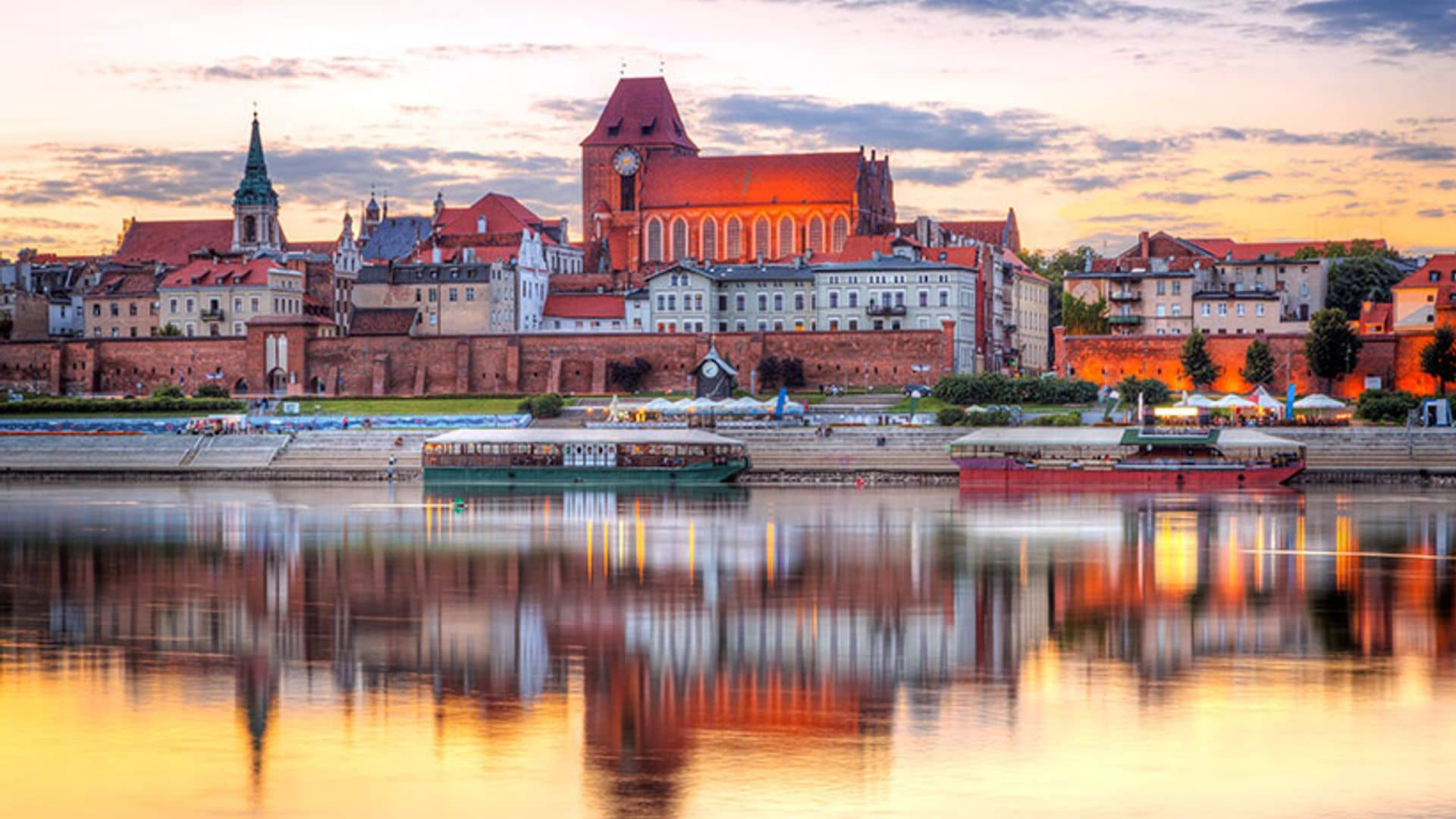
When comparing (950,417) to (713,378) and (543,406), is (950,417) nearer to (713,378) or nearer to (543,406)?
(713,378)

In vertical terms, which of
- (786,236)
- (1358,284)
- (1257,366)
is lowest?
(1257,366)

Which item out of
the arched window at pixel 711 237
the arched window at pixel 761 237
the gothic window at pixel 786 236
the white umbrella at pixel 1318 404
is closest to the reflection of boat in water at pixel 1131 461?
the white umbrella at pixel 1318 404

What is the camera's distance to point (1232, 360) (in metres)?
75.5

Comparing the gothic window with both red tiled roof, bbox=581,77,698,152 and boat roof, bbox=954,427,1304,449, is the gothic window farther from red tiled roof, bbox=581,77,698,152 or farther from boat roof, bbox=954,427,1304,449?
→ boat roof, bbox=954,427,1304,449

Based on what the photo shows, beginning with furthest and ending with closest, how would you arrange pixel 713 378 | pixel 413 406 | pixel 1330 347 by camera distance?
pixel 413 406, pixel 713 378, pixel 1330 347

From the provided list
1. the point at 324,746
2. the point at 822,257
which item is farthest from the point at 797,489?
the point at 822,257

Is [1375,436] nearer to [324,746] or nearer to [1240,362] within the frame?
[1240,362]

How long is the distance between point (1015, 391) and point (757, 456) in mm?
12886

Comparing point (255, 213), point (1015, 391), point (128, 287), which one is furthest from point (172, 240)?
point (1015, 391)

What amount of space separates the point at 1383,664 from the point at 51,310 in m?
90.7

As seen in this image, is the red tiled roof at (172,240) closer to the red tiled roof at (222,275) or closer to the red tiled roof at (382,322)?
the red tiled roof at (222,275)

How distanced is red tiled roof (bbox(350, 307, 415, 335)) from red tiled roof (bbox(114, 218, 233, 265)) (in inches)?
1045

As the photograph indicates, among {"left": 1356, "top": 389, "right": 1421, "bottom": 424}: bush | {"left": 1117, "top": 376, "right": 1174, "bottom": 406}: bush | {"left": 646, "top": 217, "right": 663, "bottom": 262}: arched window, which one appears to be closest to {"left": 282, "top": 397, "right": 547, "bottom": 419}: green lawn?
{"left": 1117, "top": 376, "right": 1174, "bottom": 406}: bush

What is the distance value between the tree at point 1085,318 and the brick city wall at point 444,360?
683 centimetres
